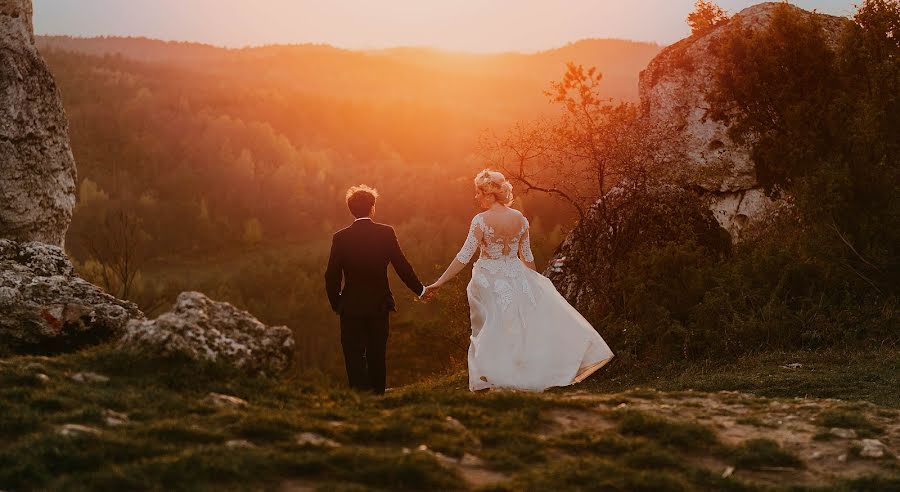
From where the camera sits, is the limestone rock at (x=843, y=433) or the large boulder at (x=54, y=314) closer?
the limestone rock at (x=843, y=433)

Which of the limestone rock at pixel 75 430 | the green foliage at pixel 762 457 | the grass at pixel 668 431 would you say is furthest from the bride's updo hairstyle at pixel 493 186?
the limestone rock at pixel 75 430

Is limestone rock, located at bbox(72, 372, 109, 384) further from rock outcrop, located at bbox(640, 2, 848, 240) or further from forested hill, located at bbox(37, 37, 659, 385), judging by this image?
forested hill, located at bbox(37, 37, 659, 385)

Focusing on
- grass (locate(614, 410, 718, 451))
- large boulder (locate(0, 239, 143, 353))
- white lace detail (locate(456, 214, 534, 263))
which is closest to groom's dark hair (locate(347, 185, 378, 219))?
white lace detail (locate(456, 214, 534, 263))

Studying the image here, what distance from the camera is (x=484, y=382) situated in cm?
1023

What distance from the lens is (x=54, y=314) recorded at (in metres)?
10.3

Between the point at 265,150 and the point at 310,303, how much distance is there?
23.4m

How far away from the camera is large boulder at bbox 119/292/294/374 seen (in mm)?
7848

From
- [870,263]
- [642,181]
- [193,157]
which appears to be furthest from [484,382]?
[193,157]

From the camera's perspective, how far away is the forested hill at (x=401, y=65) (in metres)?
92.4

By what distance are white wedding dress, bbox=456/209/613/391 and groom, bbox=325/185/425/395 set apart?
1303 mm

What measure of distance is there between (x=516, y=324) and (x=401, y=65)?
9944 centimetres

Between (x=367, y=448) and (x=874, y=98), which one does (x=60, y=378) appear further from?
(x=874, y=98)

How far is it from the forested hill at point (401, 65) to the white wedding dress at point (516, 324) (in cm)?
7148

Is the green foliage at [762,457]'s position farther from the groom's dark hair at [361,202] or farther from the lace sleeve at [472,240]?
the lace sleeve at [472,240]
